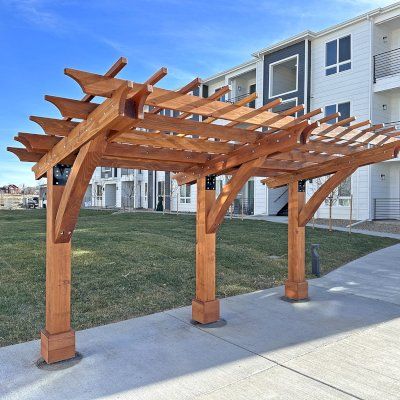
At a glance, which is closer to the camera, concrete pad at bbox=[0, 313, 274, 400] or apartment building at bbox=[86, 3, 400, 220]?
concrete pad at bbox=[0, 313, 274, 400]

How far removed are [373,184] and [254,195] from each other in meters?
7.08

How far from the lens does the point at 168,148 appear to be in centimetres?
451

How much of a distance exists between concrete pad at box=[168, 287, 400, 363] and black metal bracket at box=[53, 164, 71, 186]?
97.3 inches

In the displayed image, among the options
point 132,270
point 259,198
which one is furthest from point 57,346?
point 259,198

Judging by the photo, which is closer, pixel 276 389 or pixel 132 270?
pixel 276 389

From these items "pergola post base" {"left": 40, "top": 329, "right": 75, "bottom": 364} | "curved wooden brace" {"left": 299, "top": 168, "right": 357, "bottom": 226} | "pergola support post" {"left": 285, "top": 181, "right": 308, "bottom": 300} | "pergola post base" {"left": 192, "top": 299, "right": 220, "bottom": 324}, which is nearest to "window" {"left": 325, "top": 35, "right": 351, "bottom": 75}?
"pergola support post" {"left": 285, "top": 181, "right": 308, "bottom": 300}

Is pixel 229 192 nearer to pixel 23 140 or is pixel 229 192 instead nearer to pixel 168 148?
pixel 168 148

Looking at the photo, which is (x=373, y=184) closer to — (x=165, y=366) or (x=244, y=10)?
(x=244, y=10)

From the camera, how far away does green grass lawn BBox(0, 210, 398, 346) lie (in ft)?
18.2

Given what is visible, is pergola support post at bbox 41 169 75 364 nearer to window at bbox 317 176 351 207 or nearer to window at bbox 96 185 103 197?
window at bbox 317 176 351 207

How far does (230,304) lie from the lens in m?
6.01

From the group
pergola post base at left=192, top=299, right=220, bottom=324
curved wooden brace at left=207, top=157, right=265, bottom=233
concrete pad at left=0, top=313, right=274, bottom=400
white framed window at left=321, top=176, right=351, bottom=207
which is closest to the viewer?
concrete pad at left=0, top=313, right=274, bottom=400

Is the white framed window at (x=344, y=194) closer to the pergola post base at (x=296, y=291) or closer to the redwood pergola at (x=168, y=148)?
the pergola post base at (x=296, y=291)

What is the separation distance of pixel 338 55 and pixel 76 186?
19094mm
